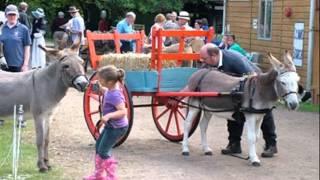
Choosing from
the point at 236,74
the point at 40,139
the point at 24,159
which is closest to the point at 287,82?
the point at 236,74

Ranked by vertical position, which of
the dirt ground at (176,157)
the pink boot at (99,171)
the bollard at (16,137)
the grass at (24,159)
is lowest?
the dirt ground at (176,157)

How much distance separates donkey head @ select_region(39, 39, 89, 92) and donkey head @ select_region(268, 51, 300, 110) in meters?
2.29

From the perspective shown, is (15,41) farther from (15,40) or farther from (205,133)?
(205,133)

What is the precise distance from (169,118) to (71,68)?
318 centimetres

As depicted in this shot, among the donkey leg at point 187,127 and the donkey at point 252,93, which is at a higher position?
the donkey at point 252,93

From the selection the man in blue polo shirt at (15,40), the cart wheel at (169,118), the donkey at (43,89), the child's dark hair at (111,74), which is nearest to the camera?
the child's dark hair at (111,74)

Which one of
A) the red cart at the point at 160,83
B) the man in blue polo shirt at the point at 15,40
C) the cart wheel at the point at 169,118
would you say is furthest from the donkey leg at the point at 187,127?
the man in blue polo shirt at the point at 15,40

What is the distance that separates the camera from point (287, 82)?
7.81 metres

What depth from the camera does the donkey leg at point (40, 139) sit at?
7475 millimetres

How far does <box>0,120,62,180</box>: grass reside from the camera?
7338mm

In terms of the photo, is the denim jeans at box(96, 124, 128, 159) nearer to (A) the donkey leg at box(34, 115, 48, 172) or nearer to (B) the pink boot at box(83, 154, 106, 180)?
(B) the pink boot at box(83, 154, 106, 180)

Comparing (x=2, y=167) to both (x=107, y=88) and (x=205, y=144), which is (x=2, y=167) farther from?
(x=205, y=144)

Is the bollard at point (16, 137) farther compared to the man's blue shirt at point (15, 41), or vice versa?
the man's blue shirt at point (15, 41)

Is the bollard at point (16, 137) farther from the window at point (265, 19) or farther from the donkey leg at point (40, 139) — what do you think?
the window at point (265, 19)
